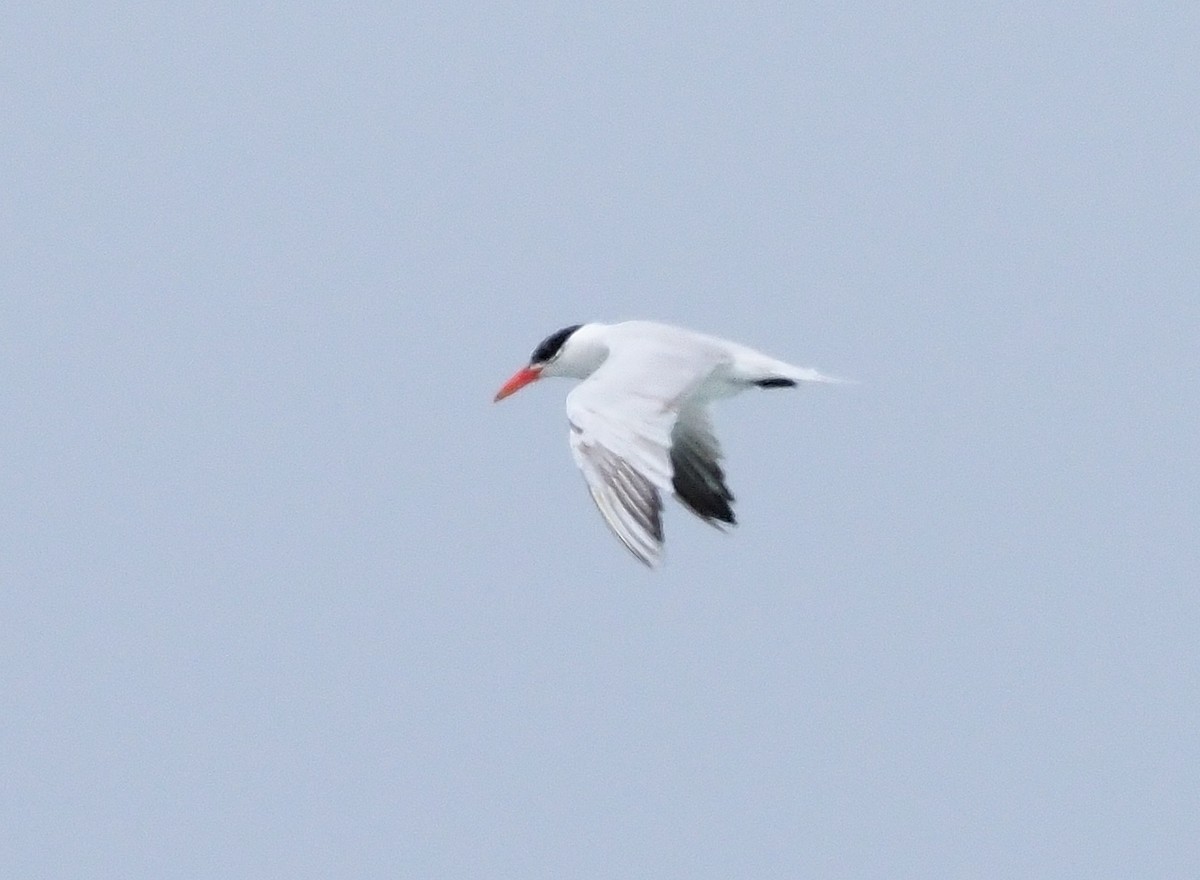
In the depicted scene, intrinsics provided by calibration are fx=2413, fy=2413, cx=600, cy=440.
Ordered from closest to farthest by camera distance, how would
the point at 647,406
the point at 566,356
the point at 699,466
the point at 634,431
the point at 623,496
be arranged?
the point at 623,496 < the point at 634,431 < the point at 647,406 < the point at 699,466 < the point at 566,356

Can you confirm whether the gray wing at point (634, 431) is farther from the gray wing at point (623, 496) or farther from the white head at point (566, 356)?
the white head at point (566, 356)

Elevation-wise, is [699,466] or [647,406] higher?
[647,406]

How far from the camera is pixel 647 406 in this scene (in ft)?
34.0

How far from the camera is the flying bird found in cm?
988

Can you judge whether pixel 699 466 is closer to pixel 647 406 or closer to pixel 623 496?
pixel 647 406

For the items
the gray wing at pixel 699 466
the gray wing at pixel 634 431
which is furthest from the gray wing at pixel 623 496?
the gray wing at pixel 699 466

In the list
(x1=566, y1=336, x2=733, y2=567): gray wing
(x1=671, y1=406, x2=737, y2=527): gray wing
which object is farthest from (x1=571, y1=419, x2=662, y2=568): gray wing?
(x1=671, y1=406, x2=737, y2=527): gray wing

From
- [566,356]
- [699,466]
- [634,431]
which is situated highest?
[566,356]

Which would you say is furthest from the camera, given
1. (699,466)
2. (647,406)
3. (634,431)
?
(699,466)

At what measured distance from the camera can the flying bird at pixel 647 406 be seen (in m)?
9.88

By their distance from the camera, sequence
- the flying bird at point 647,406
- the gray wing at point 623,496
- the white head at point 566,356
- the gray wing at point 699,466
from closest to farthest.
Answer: the gray wing at point 623,496 < the flying bird at point 647,406 < the gray wing at point 699,466 < the white head at point 566,356

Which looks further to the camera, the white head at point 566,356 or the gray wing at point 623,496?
the white head at point 566,356

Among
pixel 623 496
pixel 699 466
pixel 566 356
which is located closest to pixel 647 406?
pixel 623 496

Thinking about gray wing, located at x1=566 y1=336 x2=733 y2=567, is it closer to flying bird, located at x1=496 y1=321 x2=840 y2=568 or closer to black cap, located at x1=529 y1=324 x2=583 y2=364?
flying bird, located at x1=496 y1=321 x2=840 y2=568
